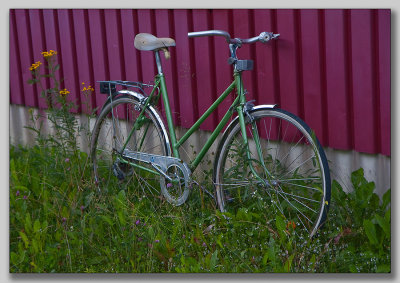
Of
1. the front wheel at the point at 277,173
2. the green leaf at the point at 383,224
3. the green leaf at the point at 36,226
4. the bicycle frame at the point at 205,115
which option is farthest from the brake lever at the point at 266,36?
the green leaf at the point at 36,226

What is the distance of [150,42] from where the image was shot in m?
4.22

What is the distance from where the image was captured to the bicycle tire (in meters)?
4.40

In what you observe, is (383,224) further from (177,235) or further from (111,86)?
(111,86)

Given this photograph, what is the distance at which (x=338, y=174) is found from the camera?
12.8ft

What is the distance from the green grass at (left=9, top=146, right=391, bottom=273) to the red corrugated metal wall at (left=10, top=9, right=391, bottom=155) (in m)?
0.36

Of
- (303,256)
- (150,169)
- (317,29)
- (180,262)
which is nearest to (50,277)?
(180,262)

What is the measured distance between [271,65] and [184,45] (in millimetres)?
629

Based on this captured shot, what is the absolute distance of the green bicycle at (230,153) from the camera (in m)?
3.75

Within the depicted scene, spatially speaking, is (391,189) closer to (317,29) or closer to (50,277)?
(317,29)

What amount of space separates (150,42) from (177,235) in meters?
1.04

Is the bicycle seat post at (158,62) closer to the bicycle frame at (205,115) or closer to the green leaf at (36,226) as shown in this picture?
the bicycle frame at (205,115)

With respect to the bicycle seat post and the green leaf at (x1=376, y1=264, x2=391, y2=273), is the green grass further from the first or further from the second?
the bicycle seat post

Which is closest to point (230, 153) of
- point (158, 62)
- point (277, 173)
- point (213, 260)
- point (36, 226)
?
point (277, 173)

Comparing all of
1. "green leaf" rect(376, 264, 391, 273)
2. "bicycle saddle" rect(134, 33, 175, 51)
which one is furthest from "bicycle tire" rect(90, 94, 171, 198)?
"green leaf" rect(376, 264, 391, 273)
